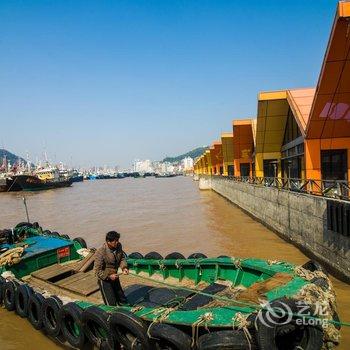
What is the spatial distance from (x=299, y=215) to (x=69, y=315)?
10131 millimetres

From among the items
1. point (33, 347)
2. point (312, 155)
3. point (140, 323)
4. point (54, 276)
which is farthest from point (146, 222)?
point (140, 323)

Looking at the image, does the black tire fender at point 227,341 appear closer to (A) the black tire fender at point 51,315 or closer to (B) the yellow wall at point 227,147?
(A) the black tire fender at point 51,315

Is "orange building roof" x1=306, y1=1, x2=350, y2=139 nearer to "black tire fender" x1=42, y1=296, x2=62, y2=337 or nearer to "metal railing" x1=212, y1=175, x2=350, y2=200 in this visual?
"metal railing" x1=212, y1=175, x2=350, y2=200

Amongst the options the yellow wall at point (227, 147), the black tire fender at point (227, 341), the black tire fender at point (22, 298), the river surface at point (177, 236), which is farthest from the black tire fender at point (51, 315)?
the yellow wall at point (227, 147)

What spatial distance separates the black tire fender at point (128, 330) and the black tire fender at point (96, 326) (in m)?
0.19

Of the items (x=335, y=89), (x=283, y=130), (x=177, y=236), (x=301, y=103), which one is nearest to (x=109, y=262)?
(x=177, y=236)

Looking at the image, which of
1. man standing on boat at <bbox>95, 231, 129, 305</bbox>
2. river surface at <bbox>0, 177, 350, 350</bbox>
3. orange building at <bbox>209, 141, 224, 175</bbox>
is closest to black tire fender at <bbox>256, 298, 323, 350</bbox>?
river surface at <bbox>0, 177, 350, 350</bbox>

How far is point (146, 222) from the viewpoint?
24875mm

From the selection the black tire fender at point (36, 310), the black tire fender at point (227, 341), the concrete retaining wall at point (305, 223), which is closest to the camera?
the black tire fender at point (227, 341)

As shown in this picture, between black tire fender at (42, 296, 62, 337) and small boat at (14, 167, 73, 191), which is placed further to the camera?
small boat at (14, 167, 73, 191)

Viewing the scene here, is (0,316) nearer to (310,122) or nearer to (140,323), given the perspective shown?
(140,323)

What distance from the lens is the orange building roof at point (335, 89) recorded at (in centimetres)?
1290

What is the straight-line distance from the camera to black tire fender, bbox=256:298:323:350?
4809 millimetres

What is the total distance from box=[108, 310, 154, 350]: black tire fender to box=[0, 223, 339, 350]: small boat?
0.05 feet
